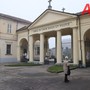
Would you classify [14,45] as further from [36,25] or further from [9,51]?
[36,25]

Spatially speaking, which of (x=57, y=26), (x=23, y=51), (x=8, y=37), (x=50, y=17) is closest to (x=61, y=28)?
(x=57, y=26)

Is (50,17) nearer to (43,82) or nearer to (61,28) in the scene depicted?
(61,28)

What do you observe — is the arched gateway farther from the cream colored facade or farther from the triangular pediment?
the cream colored facade

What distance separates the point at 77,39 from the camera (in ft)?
71.9

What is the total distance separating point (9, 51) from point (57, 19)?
13254 mm

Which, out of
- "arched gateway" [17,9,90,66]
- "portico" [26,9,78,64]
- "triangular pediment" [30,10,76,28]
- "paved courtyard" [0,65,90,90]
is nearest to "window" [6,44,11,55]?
"arched gateway" [17,9,90,66]

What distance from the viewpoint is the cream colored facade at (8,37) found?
31.7m

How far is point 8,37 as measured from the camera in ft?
108

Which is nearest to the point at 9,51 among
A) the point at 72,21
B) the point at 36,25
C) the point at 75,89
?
the point at 36,25

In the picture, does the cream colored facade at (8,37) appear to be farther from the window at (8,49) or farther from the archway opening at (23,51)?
the archway opening at (23,51)

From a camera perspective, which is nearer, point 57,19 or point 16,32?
point 57,19

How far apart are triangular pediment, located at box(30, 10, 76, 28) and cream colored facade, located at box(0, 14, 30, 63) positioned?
21.4 ft

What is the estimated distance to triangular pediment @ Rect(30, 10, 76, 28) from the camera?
23.4m

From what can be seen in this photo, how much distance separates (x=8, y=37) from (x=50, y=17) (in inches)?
429
